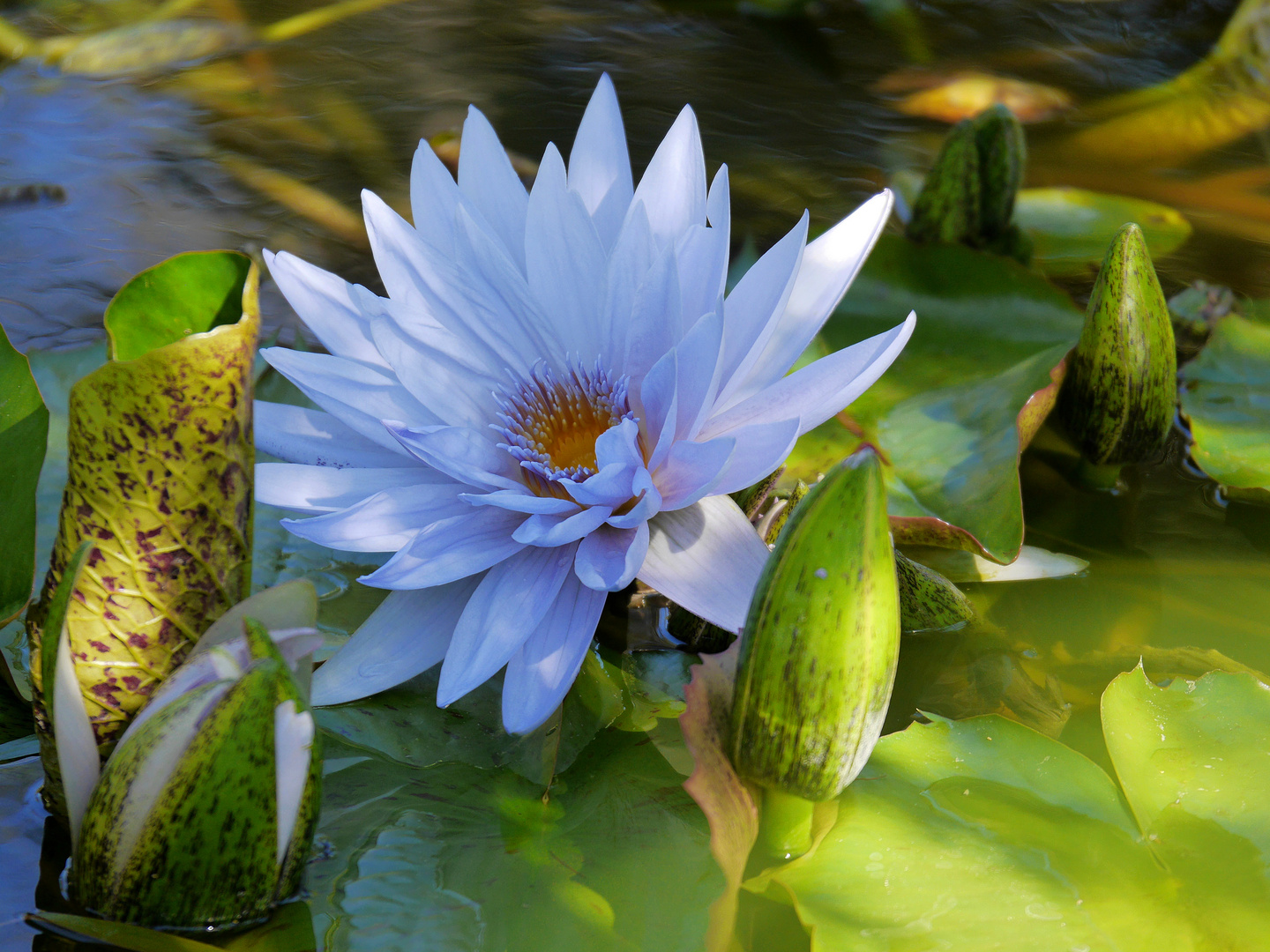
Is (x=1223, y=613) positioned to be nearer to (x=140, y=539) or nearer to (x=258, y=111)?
(x=140, y=539)

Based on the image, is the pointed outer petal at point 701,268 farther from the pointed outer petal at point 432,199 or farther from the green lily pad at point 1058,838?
the green lily pad at point 1058,838

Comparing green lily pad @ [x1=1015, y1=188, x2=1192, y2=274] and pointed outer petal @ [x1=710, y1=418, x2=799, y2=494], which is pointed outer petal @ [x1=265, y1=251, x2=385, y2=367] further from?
green lily pad @ [x1=1015, y1=188, x2=1192, y2=274]

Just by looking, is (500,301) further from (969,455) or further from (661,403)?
(969,455)

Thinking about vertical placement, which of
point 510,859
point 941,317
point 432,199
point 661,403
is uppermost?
point 432,199

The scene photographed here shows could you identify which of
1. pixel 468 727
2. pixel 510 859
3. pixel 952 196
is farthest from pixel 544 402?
pixel 952 196

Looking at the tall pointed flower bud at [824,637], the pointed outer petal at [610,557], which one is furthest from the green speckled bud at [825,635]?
the pointed outer petal at [610,557]

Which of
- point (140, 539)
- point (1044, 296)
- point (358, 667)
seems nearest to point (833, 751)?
point (358, 667)
